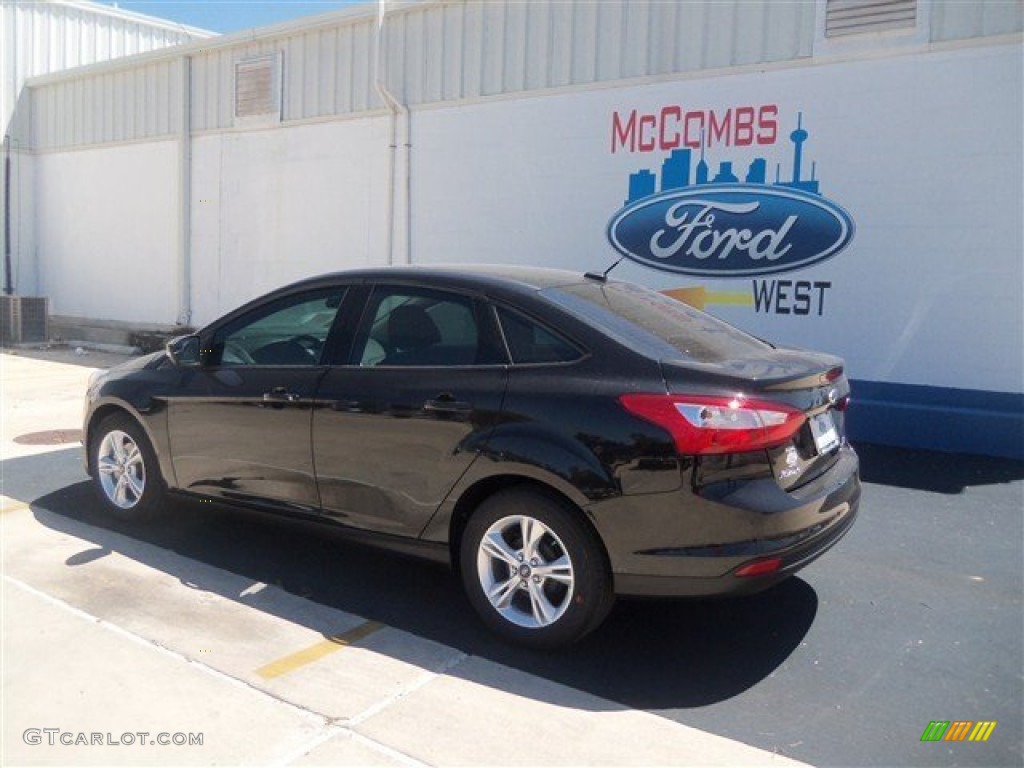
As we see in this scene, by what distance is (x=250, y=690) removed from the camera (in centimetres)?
370

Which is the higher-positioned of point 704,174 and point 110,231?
point 704,174

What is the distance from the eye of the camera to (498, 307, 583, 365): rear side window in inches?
159

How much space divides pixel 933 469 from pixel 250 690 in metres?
5.67

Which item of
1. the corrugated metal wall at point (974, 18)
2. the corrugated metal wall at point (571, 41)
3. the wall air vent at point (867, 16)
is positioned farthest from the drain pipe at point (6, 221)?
the corrugated metal wall at point (974, 18)

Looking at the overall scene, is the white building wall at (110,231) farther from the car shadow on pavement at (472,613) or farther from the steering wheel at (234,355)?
the steering wheel at (234,355)

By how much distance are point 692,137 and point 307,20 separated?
605 centimetres

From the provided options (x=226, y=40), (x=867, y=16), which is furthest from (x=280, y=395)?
(x=226, y=40)

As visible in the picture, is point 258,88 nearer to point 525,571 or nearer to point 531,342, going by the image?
point 531,342

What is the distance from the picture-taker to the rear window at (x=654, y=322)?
4.06 metres

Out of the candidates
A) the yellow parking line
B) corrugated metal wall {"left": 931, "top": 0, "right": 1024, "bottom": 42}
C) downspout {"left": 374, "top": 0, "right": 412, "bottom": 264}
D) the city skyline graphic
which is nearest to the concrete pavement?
the yellow parking line

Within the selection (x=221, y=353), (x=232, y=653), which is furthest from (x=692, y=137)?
(x=232, y=653)

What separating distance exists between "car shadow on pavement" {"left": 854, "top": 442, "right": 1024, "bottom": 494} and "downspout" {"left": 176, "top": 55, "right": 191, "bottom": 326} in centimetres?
1066

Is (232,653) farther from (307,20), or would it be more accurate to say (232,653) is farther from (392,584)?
(307,20)

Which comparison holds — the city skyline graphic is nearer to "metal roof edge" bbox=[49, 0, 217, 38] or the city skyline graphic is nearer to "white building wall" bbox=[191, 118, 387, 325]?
"white building wall" bbox=[191, 118, 387, 325]
